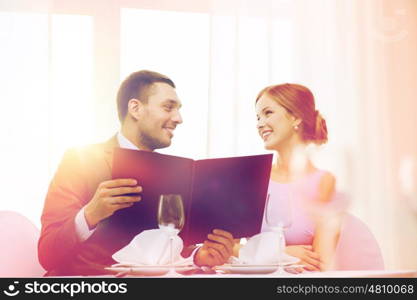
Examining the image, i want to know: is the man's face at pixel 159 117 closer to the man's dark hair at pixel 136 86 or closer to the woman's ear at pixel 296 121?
the man's dark hair at pixel 136 86

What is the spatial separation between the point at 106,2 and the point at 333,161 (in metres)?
1.14

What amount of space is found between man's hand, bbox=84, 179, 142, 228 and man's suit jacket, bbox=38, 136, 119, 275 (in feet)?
0.13

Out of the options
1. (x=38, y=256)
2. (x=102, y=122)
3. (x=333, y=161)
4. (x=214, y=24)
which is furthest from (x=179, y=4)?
(x=38, y=256)

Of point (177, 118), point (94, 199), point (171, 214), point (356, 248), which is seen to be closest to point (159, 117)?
point (177, 118)

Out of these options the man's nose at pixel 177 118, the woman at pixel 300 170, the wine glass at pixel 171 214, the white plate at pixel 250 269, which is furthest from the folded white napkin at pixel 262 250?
the man's nose at pixel 177 118

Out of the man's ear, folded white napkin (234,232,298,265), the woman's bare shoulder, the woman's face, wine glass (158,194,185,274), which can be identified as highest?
the man's ear

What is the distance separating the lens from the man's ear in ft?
7.83

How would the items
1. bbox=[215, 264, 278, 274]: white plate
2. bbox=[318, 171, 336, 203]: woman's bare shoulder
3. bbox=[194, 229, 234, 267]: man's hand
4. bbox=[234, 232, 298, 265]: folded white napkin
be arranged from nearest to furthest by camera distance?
bbox=[215, 264, 278, 274]: white plate, bbox=[234, 232, 298, 265]: folded white napkin, bbox=[194, 229, 234, 267]: man's hand, bbox=[318, 171, 336, 203]: woman's bare shoulder

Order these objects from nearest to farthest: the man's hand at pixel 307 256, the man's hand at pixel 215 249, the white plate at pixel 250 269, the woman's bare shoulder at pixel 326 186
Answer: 1. the white plate at pixel 250 269
2. the man's hand at pixel 215 249
3. the man's hand at pixel 307 256
4. the woman's bare shoulder at pixel 326 186

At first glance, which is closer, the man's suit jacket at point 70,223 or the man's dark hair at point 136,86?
the man's suit jacket at point 70,223

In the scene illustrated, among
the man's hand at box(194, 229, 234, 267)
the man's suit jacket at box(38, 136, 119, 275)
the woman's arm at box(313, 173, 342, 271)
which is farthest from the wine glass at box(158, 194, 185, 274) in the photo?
the woman's arm at box(313, 173, 342, 271)

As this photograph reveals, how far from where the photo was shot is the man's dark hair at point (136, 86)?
239cm

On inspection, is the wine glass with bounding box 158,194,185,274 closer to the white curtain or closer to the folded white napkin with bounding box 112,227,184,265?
the folded white napkin with bounding box 112,227,184,265

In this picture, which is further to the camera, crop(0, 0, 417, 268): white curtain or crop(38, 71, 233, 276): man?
crop(0, 0, 417, 268): white curtain
